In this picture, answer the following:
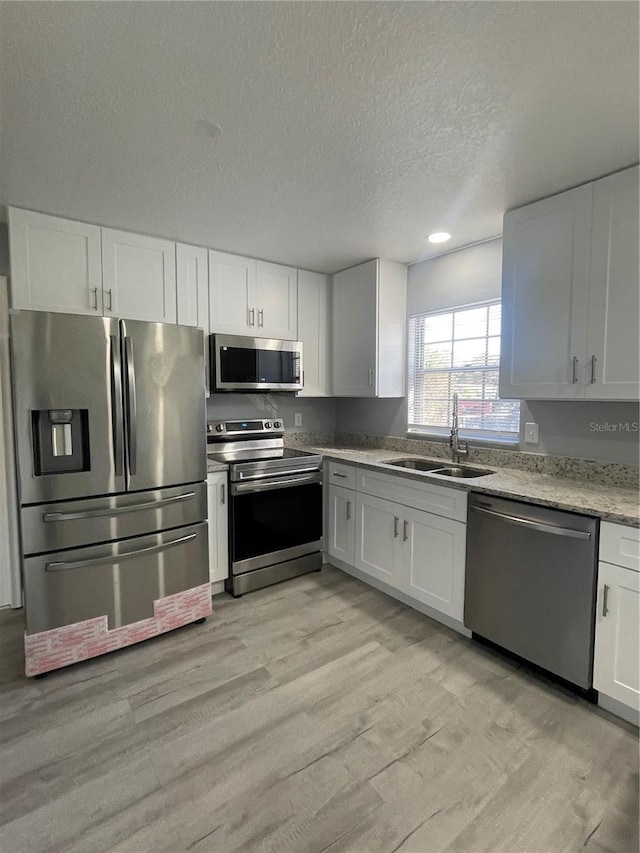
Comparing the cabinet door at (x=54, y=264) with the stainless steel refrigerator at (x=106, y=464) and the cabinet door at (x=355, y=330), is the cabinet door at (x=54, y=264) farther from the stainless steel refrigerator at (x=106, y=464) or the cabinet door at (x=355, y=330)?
the cabinet door at (x=355, y=330)

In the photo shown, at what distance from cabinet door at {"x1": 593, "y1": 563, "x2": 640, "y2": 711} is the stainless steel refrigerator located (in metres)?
2.07

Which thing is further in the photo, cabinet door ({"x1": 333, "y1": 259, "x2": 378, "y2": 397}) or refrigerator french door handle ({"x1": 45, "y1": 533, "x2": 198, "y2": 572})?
cabinet door ({"x1": 333, "y1": 259, "x2": 378, "y2": 397})

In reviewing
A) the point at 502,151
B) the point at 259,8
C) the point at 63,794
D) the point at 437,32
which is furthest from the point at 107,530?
the point at 502,151

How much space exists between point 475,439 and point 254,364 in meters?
1.69

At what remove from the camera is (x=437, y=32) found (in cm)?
119

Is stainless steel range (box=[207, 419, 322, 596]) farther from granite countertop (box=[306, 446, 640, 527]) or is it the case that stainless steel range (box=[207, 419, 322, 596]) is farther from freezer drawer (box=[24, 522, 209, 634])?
granite countertop (box=[306, 446, 640, 527])

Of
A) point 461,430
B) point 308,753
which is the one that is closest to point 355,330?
point 461,430

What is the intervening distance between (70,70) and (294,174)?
0.92 m

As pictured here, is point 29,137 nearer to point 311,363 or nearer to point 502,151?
point 502,151

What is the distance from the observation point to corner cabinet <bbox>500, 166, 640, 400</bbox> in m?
1.92

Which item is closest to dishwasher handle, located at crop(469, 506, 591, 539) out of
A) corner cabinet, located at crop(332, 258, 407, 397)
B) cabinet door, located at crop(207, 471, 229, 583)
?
corner cabinet, located at crop(332, 258, 407, 397)

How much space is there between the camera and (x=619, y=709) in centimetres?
179

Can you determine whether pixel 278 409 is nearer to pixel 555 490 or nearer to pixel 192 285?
pixel 192 285

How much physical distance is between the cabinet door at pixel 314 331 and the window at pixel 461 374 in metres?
0.75
